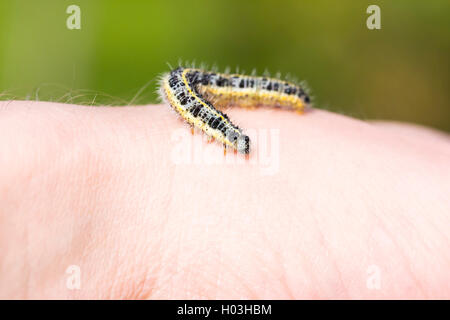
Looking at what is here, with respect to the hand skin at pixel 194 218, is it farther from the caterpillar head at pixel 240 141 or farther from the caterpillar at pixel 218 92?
the caterpillar at pixel 218 92

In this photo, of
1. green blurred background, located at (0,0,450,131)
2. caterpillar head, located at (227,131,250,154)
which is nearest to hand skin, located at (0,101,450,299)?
caterpillar head, located at (227,131,250,154)

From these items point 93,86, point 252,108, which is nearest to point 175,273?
point 252,108

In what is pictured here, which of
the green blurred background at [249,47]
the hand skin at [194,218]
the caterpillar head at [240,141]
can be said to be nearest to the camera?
the hand skin at [194,218]

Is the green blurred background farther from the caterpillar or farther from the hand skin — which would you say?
the hand skin

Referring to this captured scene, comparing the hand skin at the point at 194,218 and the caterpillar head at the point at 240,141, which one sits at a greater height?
the caterpillar head at the point at 240,141

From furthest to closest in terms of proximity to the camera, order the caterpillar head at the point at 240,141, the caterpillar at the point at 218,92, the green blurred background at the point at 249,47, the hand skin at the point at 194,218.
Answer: the green blurred background at the point at 249,47 → the caterpillar at the point at 218,92 → the caterpillar head at the point at 240,141 → the hand skin at the point at 194,218

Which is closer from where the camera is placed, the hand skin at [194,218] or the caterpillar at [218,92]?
the hand skin at [194,218]

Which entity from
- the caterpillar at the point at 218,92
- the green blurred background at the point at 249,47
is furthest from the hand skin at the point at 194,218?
the green blurred background at the point at 249,47
